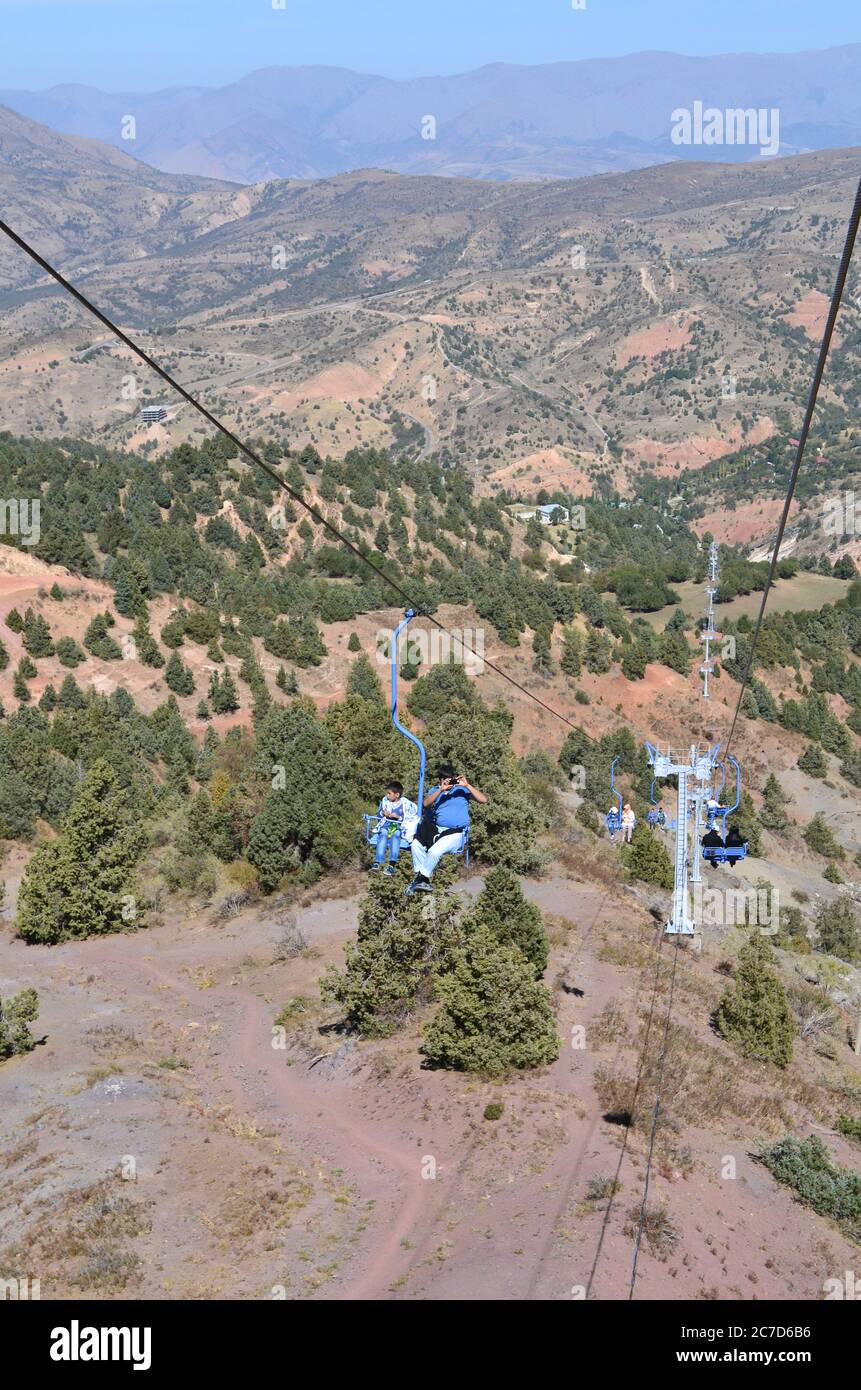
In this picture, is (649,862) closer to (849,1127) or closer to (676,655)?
(849,1127)

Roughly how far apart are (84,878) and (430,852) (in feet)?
69.0

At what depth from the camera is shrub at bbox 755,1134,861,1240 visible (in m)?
20.8

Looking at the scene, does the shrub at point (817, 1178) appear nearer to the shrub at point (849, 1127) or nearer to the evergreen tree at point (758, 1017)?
the shrub at point (849, 1127)

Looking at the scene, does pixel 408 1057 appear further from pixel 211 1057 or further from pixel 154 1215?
pixel 154 1215

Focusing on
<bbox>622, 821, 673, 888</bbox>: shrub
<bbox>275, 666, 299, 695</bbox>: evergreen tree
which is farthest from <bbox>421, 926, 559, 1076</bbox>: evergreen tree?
<bbox>275, 666, 299, 695</bbox>: evergreen tree

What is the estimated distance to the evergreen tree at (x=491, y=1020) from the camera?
78.0 feet

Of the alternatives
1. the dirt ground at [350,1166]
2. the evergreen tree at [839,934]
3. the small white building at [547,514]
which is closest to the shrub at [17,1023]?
the dirt ground at [350,1166]

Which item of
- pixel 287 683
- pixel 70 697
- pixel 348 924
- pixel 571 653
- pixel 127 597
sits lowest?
pixel 571 653

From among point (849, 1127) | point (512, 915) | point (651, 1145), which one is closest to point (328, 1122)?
point (651, 1145)

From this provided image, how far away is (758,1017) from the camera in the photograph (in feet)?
99.6

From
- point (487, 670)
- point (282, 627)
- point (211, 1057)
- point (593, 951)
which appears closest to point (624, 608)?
point (487, 670)

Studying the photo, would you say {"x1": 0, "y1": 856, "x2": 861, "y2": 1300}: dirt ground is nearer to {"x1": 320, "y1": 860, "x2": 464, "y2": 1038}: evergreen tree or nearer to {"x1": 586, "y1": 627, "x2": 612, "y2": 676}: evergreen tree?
{"x1": 320, "y1": 860, "x2": 464, "y2": 1038}: evergreen tree

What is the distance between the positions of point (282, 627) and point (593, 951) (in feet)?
137

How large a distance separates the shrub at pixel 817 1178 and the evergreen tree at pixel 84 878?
22.9 meters
